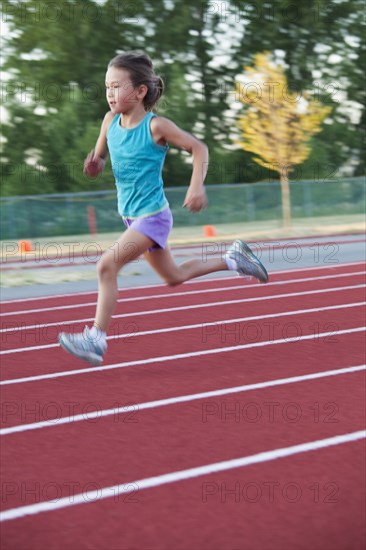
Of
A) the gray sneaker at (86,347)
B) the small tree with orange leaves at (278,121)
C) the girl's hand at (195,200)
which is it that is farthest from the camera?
the small tree with orange leaves at (278,121)

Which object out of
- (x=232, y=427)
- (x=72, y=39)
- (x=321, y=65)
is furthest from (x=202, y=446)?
(x=321, y=65)

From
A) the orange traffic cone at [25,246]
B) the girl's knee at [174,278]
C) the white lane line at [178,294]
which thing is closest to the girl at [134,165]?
the girl's knee at [174,278]

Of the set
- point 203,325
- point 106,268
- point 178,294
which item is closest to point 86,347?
point 106,268

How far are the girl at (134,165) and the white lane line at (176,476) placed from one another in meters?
1.36

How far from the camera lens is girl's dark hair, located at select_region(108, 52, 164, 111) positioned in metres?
4.88

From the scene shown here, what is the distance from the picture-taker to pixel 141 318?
344 inches

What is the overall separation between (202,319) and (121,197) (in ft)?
11.5

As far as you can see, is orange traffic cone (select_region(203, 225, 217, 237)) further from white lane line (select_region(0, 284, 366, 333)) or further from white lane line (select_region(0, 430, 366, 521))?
white lane line (select_region(0, 430, 366, 521))

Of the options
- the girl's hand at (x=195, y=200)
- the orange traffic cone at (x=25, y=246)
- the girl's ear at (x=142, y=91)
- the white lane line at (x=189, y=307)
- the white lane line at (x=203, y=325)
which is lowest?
the orange traffic cone at (x=25, y=246)

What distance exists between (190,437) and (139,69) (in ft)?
6.69

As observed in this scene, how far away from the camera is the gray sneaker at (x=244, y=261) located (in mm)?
6211

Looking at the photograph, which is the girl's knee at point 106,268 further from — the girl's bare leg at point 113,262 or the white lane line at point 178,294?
the white lane line at point 178,294

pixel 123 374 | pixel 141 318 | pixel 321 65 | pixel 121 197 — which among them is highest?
pixel 121 197

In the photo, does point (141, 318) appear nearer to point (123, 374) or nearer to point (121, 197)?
point (123, 374)
